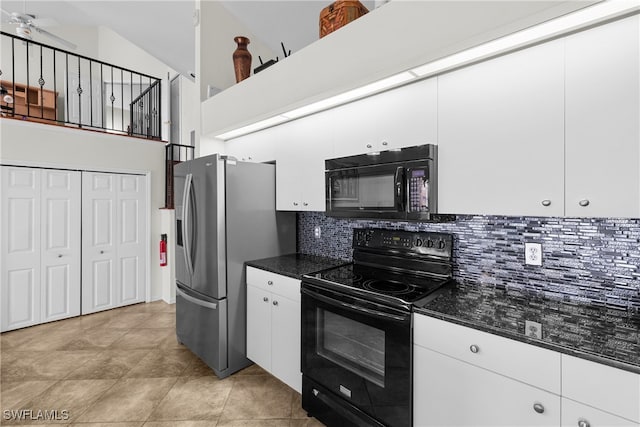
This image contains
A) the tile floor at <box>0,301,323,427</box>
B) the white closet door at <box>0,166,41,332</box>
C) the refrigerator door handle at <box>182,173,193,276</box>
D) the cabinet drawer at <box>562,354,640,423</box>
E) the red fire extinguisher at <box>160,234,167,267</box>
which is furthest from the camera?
the red fire extinguisher at <box>160,234,167,267</box>

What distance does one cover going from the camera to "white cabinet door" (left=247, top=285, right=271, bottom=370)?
241cm

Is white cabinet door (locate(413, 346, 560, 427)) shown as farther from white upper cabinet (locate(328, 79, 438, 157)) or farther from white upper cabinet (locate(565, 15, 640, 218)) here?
white upper cabinet (locate(328, 79, 438, 157))

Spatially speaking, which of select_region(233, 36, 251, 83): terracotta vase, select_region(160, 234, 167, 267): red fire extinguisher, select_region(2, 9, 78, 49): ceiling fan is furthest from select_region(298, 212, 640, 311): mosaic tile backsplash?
select_region(2, 9, 78, 49): ceiling fan

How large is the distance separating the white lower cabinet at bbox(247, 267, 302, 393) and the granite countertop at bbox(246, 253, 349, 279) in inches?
1.7

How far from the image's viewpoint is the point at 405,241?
2.20m

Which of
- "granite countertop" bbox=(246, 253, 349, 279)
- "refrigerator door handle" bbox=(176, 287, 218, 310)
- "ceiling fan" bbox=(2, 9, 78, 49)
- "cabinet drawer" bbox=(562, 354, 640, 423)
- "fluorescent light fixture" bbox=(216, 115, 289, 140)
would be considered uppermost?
"ceiling fan" bbox=(2, 9, 78, 49)

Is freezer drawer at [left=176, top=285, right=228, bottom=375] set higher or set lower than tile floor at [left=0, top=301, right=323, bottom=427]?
higher

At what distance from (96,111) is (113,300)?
4193mm

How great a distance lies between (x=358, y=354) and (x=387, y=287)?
42 cm

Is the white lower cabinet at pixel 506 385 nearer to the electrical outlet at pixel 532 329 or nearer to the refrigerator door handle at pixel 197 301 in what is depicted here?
the electrical outlet at pixel 532 329

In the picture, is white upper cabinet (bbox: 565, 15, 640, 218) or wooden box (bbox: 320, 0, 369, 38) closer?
white upper cabinet (bbox: 565, 15, 640, 218)

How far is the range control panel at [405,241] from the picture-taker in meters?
2.02

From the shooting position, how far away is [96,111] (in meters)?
6.29

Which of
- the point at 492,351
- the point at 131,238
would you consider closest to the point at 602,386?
Result: the point at 492,351
